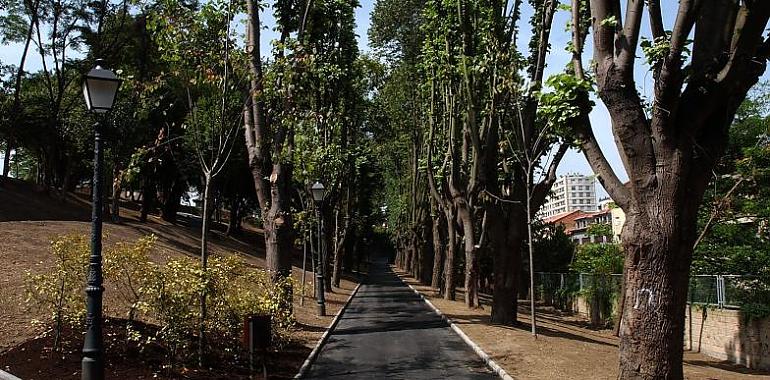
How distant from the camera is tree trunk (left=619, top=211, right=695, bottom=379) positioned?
7328 millimetres

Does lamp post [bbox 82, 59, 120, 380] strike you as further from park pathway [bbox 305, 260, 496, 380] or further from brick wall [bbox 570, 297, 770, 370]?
brick wall [bbox 570, 297, 770, 370]

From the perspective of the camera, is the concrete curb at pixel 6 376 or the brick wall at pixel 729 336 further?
the brick wall at pixel 729 336

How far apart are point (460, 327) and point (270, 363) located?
23.0 feet

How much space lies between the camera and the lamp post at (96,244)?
681 cm

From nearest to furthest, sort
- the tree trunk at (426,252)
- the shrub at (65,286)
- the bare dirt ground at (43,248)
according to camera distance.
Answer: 1. the shrub at (65,286)
2. the bare dirt ground at (43,248)
3. the tree trunk at (426,252)

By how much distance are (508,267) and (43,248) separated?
1355 centimetres

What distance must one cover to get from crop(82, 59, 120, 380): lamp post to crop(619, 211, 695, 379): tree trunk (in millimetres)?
6060

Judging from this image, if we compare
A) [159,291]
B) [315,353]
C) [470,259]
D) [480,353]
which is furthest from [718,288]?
[159,291]

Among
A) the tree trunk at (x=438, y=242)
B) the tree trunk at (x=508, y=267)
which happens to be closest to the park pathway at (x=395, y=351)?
the tree trunk at (x=508, y=267)

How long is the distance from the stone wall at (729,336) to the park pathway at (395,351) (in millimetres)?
7369

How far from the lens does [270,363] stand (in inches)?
418

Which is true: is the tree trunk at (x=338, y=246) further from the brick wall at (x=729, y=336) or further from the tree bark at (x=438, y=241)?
the brick wall at (x=729, y=336)

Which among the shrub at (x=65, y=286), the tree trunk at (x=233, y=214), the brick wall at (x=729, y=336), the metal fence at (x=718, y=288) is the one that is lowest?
the brick wall at (x=729, y=336)

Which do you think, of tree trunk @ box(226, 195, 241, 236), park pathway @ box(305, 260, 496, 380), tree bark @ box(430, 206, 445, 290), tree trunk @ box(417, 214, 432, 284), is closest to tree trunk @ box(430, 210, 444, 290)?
tree bark @ box(430, 206, 445, 290)
